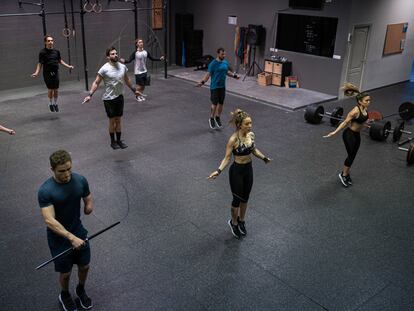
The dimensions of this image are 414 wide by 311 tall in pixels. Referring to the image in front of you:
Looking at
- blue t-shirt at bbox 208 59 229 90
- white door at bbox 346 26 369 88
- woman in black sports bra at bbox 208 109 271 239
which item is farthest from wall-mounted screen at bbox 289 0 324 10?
woman in black sports bra at bbox 208 109 271 239

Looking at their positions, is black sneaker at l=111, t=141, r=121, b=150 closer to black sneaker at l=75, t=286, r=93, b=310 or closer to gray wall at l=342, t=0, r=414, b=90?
black sneaker at l=75, t=286, r=93, b=310

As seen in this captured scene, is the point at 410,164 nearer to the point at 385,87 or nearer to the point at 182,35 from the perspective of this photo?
the point at 385,87

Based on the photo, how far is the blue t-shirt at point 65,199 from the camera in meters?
2.99

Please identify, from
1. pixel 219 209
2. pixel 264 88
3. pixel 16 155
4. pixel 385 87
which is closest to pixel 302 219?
pixel 219 209

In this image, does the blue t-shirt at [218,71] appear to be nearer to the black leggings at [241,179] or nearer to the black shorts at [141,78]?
the black shorts at [141,78]

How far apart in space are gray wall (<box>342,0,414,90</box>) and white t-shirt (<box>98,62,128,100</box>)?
6354 millimetres

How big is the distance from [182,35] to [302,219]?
991cm

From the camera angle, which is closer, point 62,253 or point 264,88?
point 62,253

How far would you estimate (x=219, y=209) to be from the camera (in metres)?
5.30

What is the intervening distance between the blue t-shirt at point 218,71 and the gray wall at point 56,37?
5222 mm

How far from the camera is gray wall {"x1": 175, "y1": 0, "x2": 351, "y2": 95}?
10.2m

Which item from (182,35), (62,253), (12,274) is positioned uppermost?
(182,35)

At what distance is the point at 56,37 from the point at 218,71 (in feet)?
18.8

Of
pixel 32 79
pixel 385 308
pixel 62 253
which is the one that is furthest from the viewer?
pixel 32 79
